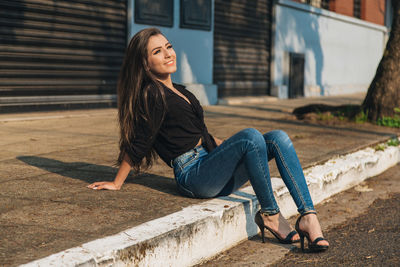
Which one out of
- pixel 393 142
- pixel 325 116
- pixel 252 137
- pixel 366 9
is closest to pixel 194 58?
pixel 325 116

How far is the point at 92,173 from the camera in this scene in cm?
452

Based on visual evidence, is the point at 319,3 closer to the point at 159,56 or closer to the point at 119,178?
the point at 159,56

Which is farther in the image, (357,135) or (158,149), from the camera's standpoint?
(357,135)

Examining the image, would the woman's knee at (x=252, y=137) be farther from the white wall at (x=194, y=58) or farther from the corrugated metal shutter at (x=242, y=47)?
the corrugated metal shutter at (x=242, y=47)

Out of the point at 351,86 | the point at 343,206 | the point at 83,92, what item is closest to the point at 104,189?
the point at 343,206

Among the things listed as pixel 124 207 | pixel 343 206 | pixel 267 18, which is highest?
pixel 267 18

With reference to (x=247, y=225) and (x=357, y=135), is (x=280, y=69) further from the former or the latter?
(x=247, y=225)

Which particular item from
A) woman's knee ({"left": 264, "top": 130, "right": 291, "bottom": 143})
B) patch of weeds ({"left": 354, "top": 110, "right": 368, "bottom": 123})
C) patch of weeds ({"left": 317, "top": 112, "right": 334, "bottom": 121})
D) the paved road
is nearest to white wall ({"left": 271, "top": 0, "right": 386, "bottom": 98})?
patch of weeds ({"left": 317, "top": 112, "right": 334, "bottom": 121})

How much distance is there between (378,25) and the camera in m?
24.8

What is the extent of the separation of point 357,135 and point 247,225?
4164mm

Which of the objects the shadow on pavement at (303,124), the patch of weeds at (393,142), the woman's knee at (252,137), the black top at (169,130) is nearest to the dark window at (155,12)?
the shadow on pavement at (303,124)

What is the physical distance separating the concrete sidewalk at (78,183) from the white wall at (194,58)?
13.5 ft

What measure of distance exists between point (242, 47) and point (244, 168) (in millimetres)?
11552

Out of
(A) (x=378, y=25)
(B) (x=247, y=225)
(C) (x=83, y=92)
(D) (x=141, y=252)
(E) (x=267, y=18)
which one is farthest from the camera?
(A) (x=378, y=25)
